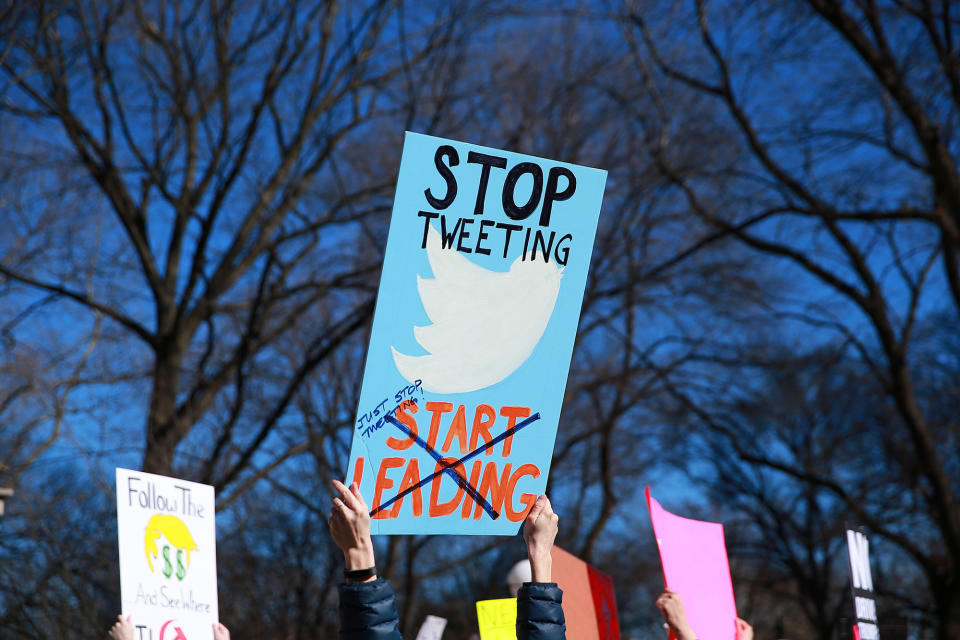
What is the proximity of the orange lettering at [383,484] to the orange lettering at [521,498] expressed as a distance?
415 mm

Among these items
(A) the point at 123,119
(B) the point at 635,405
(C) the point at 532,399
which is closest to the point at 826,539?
(B) the point at 635,405

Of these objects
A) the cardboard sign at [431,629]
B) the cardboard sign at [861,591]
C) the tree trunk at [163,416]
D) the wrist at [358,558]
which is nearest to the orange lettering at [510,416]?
the wrist at [358,558]

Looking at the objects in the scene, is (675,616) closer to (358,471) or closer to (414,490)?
(414,490)

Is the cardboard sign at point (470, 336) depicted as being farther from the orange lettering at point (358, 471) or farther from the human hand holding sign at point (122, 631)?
the human hand holding sign at point (122, 631)

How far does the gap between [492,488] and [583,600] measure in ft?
5.18

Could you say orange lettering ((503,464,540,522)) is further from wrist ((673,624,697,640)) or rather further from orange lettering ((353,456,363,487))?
wrist ((673,624,697,640))

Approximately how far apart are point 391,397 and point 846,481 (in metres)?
22.5

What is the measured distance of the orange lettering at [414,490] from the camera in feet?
10.4

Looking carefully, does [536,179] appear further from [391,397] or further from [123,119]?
[123,119]

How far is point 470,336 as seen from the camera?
338 centimetres

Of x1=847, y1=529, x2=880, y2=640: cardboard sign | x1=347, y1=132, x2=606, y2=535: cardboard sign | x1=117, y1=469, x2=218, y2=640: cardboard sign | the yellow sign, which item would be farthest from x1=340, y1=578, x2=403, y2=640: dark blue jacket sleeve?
x1=847, y1=529, x2=880, y2=640: cardboard sign

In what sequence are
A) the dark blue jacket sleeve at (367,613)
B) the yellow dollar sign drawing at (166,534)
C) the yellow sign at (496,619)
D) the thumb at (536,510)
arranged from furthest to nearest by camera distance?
the yellow sign at (496,619), the yellow dollar sign drawing at (166,534), the thumb at (536,510), the dark blue jacket sleeve at (367,613)

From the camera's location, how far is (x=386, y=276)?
10.3 feet

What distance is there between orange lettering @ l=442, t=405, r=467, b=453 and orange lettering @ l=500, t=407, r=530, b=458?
0.47ft
